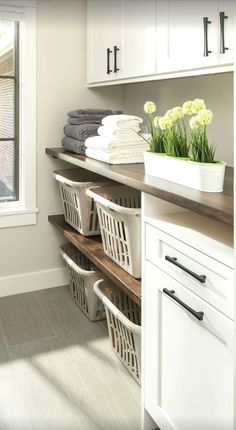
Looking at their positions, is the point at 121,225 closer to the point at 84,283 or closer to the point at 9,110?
the point at 84,283

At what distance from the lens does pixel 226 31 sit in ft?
4.78

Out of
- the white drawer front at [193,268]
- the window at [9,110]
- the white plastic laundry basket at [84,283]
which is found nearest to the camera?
Result: the white drawer front at [193,268]

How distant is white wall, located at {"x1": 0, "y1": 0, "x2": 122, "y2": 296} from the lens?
9.16 ft

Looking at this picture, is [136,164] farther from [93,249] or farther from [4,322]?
[4,322]

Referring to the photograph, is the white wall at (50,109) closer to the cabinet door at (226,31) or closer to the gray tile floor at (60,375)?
the gray tile floor at (60,375)

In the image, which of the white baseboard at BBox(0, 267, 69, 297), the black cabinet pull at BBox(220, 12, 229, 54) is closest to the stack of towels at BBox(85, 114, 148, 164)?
the black cabinet pull at BBox(220, 12, 229, 54)

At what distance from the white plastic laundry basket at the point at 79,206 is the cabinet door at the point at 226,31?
1.11 meters

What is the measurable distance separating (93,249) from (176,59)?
1045 mm

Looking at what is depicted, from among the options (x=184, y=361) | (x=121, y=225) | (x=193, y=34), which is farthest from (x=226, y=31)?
(x=184, y=361)

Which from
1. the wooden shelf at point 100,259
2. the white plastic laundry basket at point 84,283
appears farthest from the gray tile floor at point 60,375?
the wooden shelf at point 100,259

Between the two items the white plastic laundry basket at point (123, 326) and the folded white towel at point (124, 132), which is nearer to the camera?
the white plastic laundry basket at point (123, 326)

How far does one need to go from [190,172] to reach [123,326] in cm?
85

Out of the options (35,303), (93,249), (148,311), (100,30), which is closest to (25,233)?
(35,303)

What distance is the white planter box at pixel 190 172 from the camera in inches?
53.6
